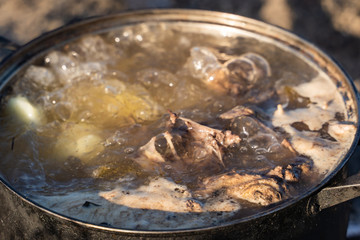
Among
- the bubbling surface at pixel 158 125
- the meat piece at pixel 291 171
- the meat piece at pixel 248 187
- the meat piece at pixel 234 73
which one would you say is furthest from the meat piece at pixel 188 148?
the meat piece at pixel 234 73

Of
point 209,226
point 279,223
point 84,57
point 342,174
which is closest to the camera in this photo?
point 209,226

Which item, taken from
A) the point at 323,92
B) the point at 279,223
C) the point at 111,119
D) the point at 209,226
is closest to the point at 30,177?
the point at 111,119

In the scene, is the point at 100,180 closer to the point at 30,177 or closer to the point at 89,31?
the point at 30,177

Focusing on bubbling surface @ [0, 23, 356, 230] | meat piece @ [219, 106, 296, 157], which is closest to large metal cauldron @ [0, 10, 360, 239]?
bubbling surface @ [0, 23, 356, 230]

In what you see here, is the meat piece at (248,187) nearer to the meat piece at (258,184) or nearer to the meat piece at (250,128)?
the meat piece at (258,184)

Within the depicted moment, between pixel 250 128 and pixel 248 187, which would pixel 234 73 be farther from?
pixel 248 187

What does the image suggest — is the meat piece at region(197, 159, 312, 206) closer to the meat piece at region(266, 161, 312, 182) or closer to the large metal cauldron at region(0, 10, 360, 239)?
the meat piece at region(266, 161, 312, 182)

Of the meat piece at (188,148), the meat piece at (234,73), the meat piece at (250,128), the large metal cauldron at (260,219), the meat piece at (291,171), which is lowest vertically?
the large metal cauldron at (260,219)
